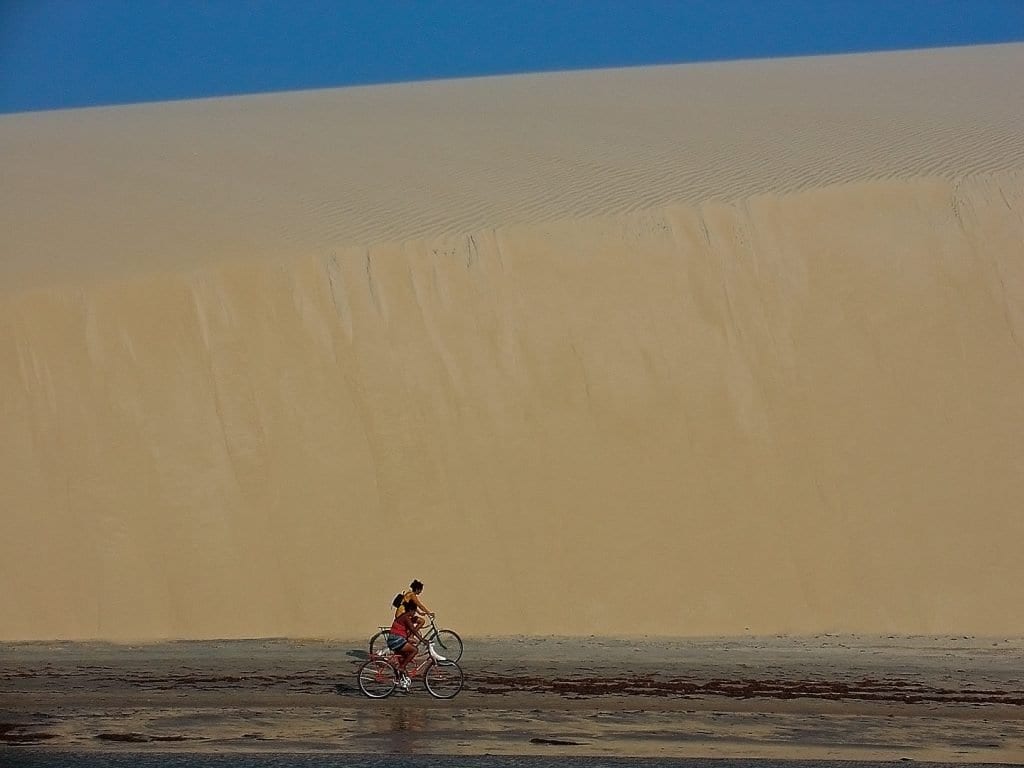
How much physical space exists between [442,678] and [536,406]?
21.0 ft

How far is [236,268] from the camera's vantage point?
57.8ft

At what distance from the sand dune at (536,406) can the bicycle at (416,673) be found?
11.0 feet

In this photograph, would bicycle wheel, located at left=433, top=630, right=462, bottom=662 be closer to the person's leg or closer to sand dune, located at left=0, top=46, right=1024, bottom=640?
the person's leg

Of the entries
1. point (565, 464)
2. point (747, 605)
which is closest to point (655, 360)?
point (565, 464)

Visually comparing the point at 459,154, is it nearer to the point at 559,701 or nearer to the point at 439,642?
the point at 439,642

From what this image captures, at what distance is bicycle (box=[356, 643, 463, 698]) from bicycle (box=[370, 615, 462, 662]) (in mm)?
86

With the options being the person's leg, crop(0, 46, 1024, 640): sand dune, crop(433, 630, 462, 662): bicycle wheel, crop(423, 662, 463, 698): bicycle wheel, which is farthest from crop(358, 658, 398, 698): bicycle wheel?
crop(0, 46, 1024, 640): sand dune

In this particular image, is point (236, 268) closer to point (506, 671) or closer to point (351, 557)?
point (351, 557)

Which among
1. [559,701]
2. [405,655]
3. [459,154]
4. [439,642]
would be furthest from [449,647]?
[459,154]

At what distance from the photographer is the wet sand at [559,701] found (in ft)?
26.8

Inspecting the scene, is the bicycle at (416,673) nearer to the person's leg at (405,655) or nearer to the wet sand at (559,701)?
the person's leg at (405,655)

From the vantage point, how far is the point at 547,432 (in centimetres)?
1562

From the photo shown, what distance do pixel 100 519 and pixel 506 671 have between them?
21.9 ft

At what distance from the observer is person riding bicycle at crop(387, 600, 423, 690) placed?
10.1 m
